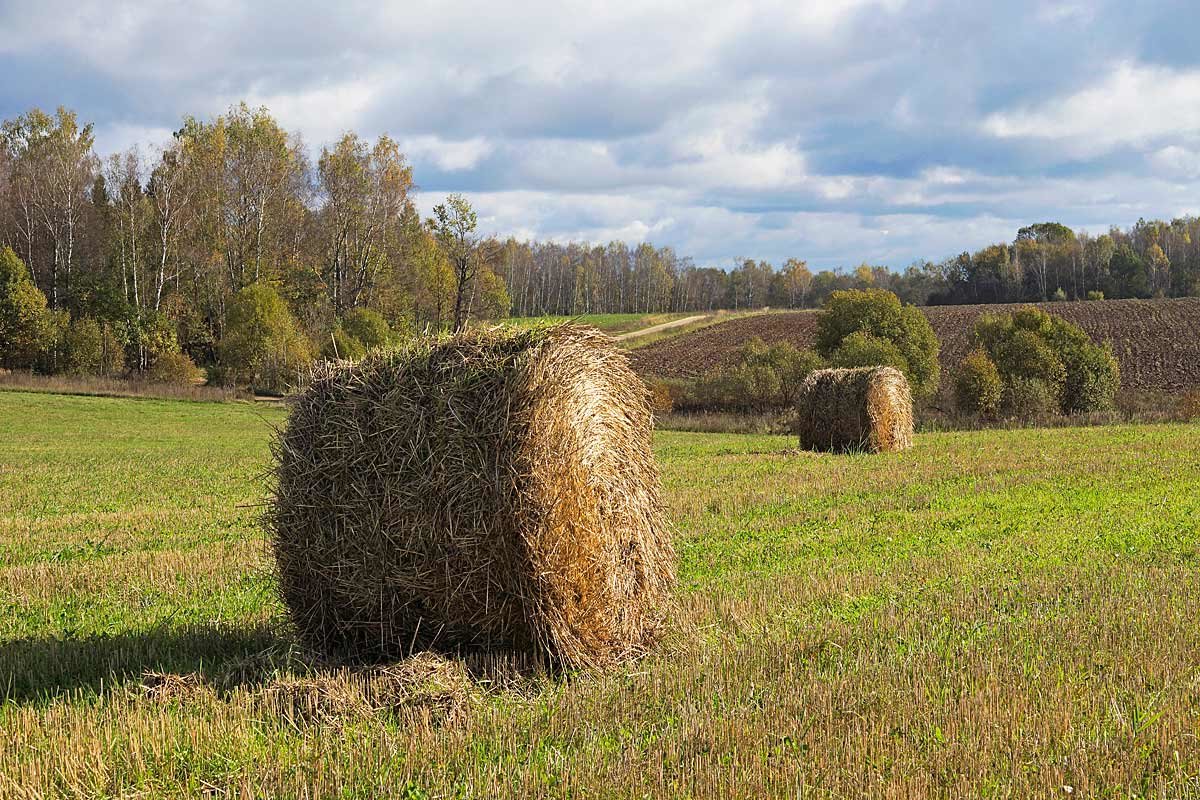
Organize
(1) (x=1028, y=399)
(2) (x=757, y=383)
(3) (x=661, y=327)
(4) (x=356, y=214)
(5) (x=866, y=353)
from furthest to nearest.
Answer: (3) (x=661, y=327) < (4) (x=356, y=214) < (2) (x=757, y=383) < (5) (x=866, y=353) < (1) (x=1028, y=399)

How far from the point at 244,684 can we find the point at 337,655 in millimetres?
895

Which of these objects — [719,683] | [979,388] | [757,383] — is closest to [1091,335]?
[979,388]

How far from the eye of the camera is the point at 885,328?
5809cm

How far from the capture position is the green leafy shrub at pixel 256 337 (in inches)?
2235

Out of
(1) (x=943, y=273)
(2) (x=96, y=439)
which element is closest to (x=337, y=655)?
(2) (x=96, y=439)

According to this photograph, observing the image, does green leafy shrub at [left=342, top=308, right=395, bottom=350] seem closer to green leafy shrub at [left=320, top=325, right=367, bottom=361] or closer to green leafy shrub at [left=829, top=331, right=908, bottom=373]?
green leafy shrub at [left=320, top=325, right=367, bottom=361]

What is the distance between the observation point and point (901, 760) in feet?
16.5

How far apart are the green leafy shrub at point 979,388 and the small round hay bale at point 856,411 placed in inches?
866

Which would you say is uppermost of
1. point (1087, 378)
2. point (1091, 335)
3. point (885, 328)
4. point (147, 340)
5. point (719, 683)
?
point (1091, 335)

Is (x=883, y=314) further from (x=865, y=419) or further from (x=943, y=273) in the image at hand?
(x=943, y=273)

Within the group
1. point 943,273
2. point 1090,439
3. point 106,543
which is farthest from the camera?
point 943,273

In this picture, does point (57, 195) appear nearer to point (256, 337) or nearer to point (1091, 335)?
point (256, 337)

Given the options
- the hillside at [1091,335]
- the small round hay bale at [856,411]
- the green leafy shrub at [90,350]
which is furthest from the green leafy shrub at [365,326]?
the small round hay bale at [856,411]

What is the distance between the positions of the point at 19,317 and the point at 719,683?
60080 mm
